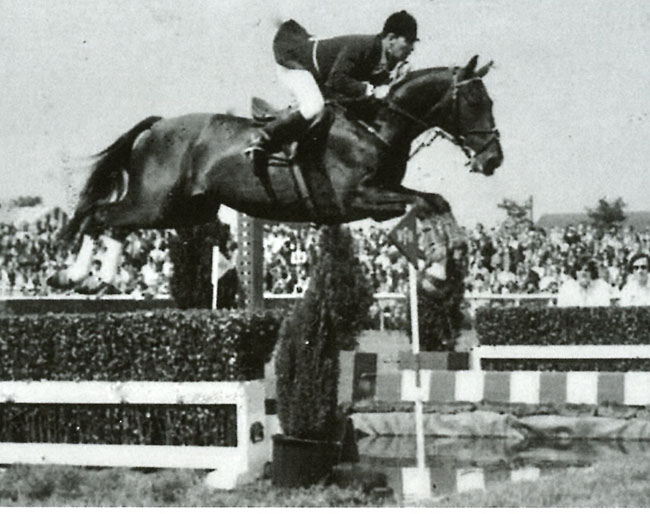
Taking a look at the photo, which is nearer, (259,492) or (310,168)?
(259,492)

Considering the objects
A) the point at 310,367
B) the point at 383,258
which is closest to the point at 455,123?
the point at 310,367

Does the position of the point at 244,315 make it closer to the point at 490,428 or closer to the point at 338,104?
the point at 338,104

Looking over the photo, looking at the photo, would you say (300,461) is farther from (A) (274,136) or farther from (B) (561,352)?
(B) (561,352)

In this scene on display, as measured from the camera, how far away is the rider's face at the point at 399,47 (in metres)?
5.84

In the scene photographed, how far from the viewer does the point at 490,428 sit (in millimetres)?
7824

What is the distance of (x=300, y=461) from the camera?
5.24 meters

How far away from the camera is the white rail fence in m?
5.51

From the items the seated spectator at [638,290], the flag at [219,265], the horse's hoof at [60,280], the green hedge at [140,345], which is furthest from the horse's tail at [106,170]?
the seated spectator at [638,290]

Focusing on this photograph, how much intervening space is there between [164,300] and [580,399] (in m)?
5.58

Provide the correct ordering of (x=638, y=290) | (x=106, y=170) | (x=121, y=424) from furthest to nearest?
(x=638, y=290) → (x=106, y=170) → (x=121, y=424)

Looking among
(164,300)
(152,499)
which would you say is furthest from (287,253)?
(152,499)

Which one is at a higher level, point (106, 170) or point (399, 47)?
point (399, 47)

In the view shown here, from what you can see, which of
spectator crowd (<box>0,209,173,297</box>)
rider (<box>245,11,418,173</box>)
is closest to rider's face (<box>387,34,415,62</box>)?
rider (<box>245,11,418,173</box>)

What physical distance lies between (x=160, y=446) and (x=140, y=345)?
1.79ft
